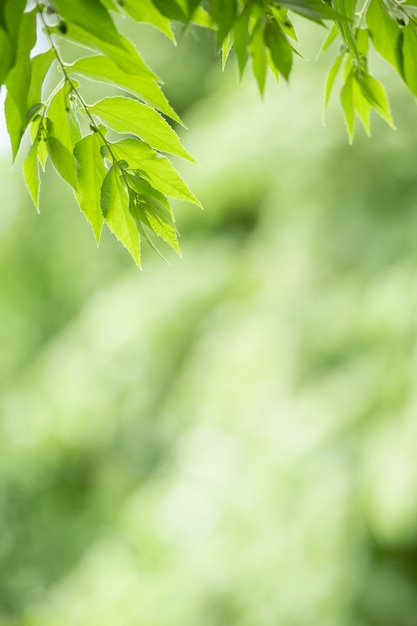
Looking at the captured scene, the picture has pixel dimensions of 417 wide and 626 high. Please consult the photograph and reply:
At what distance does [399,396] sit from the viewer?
2.67 m

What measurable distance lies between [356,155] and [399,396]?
1166 mm

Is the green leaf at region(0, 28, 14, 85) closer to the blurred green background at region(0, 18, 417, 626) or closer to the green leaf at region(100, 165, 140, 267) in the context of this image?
the green leaf at region(100, 165, 140, 267)

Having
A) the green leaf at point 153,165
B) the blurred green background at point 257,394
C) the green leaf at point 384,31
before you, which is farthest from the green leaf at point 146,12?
the blurred green background at point 257,394

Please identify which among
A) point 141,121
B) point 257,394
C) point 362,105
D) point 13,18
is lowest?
point 257,394

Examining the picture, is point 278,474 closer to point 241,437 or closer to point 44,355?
point 241,437

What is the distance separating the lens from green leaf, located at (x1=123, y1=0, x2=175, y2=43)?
60 cm

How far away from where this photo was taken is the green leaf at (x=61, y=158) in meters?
0.65

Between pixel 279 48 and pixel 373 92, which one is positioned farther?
pixel 373 92

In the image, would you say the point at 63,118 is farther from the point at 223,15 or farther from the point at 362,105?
→ the point at 362,105

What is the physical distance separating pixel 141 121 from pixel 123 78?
55 millimetres

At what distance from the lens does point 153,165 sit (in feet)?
2.30

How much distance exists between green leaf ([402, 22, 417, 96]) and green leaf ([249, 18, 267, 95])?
225 mm

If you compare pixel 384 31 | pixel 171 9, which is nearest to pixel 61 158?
pixel 171 9

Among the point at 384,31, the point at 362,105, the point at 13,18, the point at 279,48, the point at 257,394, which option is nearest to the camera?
the point at 13,18
